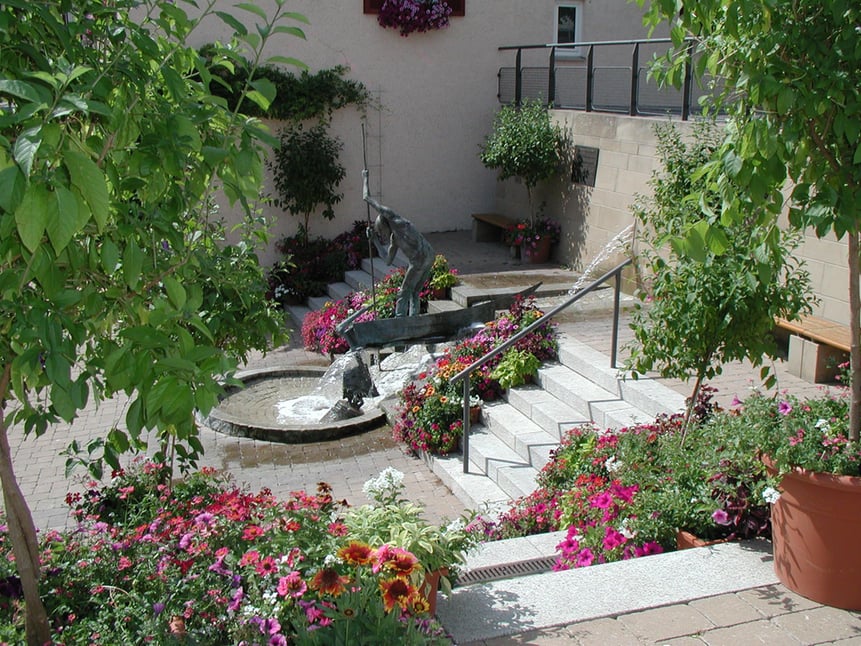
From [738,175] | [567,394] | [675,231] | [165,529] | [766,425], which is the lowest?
[567,394]

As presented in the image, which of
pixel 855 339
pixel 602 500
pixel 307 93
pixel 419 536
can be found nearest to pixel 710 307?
pixel 855 339

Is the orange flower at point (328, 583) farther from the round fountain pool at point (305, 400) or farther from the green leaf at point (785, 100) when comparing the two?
the round fountain pool at point (305, 400)

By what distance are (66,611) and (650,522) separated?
2.75 meters

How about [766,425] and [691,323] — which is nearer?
[766,425]

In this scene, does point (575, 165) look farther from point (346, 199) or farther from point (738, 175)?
point (738, 175)

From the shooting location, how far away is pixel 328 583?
3.04 meters

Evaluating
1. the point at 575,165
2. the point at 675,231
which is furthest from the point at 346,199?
the point at 675,231

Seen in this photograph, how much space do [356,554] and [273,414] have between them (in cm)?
584

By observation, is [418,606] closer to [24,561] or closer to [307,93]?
[24,561]

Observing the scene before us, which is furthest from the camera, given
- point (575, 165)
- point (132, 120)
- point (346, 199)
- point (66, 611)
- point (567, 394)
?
point (346, 199)

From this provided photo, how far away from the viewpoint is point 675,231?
532cm

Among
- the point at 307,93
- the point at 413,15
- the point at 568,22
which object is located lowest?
the point at 307,93

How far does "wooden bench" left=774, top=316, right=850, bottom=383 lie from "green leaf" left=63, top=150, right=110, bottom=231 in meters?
6.12

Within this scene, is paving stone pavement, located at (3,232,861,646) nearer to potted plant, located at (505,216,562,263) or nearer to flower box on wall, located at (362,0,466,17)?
potted plant, located at (505,216,562,263)
